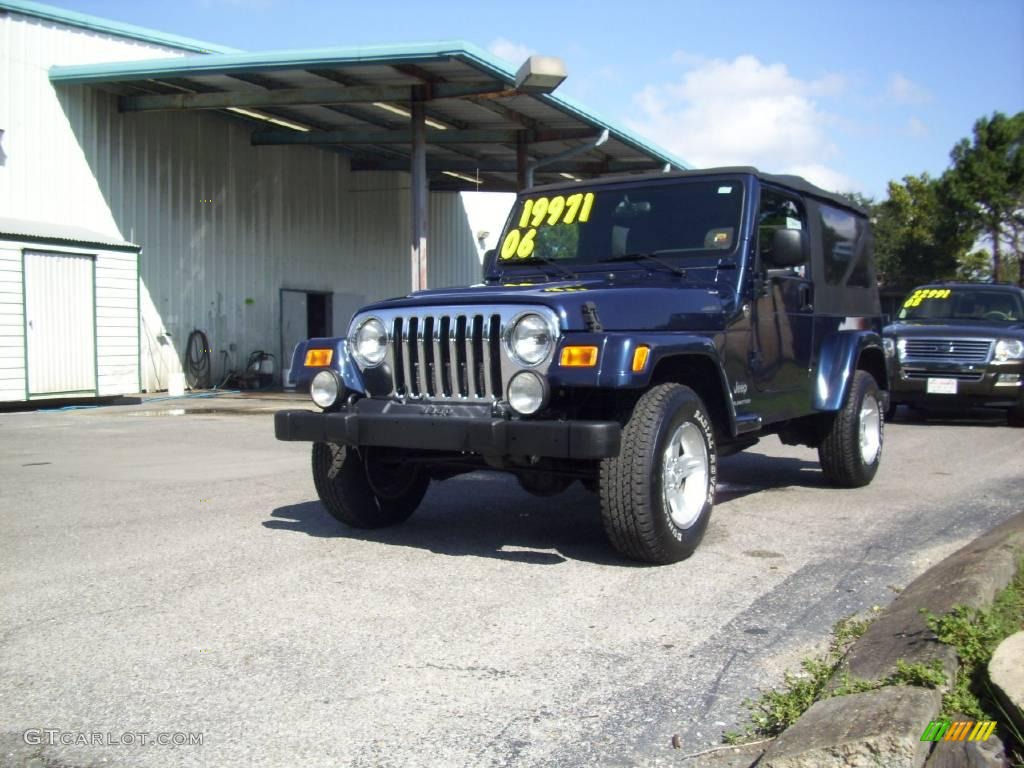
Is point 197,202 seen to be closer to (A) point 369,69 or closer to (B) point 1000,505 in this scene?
(A) point 369,69

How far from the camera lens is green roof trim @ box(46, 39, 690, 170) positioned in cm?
1465

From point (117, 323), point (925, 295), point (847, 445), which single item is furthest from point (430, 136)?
point (847, 445)

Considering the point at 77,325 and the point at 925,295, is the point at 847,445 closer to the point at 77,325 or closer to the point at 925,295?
the point at 925,295

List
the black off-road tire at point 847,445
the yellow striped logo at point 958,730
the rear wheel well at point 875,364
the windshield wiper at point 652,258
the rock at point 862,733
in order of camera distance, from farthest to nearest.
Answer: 1. the rear wheel well at point 875,364
2. the black off-road tire at point 847,445
3. the windshield wiper at point 652,258
4. the yellow striped logo at point 958,730
5. the rock at point 862,733

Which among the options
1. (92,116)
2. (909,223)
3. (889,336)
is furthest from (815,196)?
(909,223)

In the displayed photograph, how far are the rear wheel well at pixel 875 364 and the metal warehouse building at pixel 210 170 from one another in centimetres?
795

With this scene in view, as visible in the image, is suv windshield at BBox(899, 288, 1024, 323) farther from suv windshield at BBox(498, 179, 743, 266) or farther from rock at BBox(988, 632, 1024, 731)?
rock at BBox(988, 632, 1024, 731)

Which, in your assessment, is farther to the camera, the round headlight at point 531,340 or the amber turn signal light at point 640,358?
the round headlight at point 531,340

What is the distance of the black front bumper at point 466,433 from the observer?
4.44m

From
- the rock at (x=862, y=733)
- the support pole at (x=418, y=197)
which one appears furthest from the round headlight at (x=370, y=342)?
the support pole at (x=418, y=197)

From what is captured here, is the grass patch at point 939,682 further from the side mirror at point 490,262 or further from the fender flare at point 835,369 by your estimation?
the side mirror at point 490,262

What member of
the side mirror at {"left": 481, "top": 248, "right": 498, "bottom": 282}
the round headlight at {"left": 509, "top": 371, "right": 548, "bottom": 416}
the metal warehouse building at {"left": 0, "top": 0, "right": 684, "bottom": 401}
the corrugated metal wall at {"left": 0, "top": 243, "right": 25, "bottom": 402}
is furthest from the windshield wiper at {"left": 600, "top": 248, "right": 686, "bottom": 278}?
the corrugated metal wall at {"left": 0, "top": 243, "right": 25, "bottom": 402}

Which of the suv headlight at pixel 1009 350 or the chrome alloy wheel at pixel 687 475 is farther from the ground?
the suv headlight at pixel 1009 350

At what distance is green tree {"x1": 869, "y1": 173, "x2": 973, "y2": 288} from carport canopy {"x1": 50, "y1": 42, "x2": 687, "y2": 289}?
889 inches
